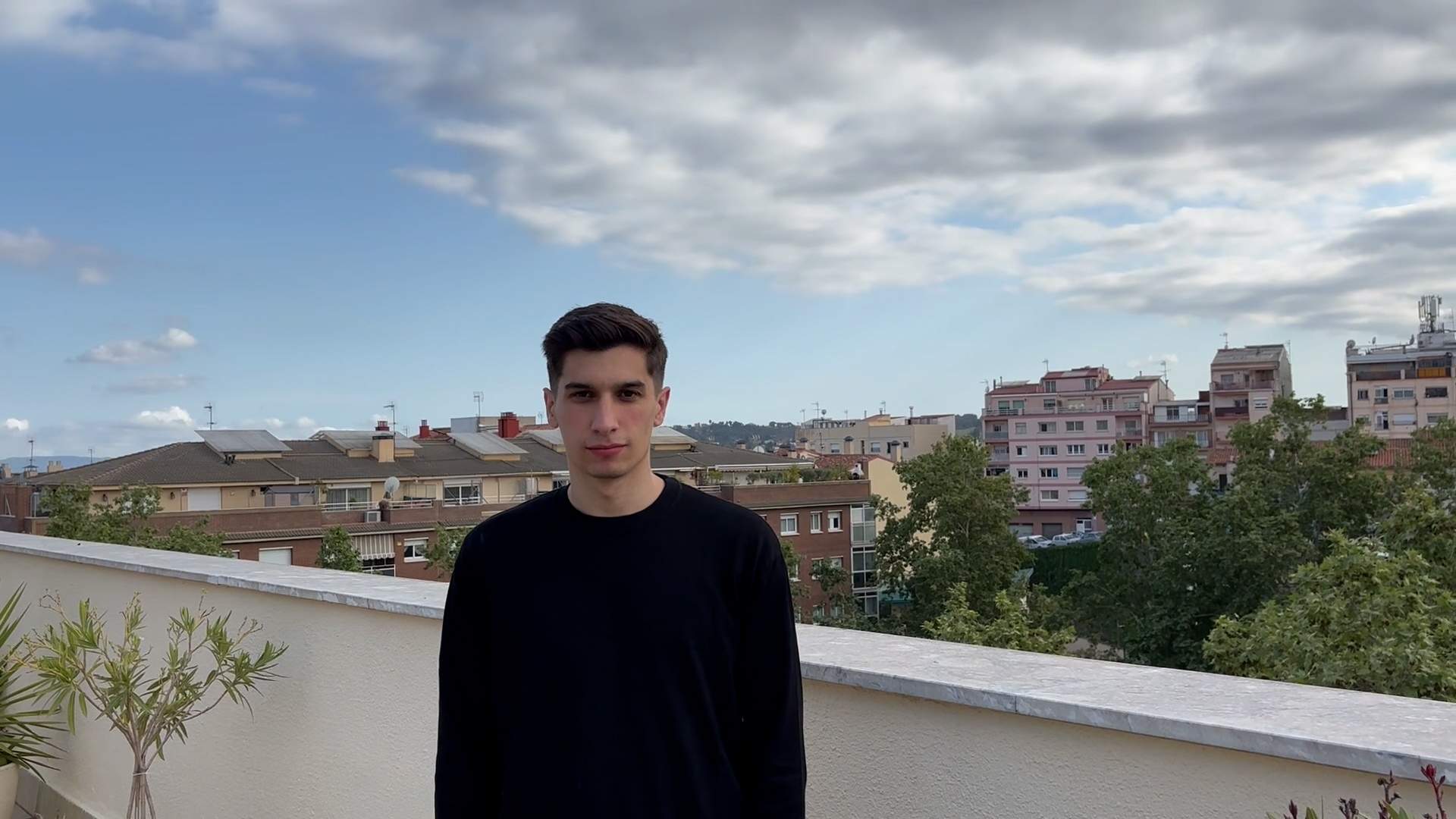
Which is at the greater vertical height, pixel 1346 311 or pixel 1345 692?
pixel 1346 311

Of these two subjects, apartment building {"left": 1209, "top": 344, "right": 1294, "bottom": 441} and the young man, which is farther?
apartment building {"left": 1209, "top": 344, "right": 1294, "bottom": 441}

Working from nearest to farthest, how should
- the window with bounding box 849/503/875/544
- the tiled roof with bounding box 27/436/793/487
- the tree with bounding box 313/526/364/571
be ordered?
the tree with bounding box 313/526/364/571 → the tiled roof with bounding box 27/436/793/487 → the window with bounding box 849/503/875/544

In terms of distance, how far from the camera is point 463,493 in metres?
45.3

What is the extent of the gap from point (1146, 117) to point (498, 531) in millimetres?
41949

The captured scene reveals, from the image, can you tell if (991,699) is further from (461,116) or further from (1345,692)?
(461,116)

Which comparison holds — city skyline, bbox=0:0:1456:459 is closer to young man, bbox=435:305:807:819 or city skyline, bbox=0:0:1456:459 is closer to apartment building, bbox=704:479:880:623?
young man, bbox=435:305:807:819

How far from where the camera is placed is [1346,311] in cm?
8419

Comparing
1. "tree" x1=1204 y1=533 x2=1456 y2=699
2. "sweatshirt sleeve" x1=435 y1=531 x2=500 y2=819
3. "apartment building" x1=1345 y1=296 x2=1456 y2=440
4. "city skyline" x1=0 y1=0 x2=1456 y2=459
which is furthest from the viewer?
"apartment building" x1=1345 y1=296 x2=1456 y2=440

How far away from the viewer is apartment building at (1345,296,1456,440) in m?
69.6

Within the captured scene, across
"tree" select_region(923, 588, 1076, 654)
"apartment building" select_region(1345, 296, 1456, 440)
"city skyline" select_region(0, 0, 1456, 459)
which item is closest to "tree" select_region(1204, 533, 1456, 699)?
"tree" select_region(923, 588, 1076, 654)

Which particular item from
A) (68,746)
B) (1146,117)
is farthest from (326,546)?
(1146,117)

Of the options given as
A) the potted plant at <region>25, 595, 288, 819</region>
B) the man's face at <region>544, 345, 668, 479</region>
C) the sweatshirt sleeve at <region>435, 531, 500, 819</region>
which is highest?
the man's face at <region>544, 345, 668, 479</region>

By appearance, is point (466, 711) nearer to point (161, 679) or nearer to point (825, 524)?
point (161, 679)

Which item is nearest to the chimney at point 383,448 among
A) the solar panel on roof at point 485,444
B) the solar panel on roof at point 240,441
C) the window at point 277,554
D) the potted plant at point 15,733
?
the solar panel on roof at point 485,444
